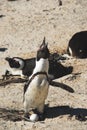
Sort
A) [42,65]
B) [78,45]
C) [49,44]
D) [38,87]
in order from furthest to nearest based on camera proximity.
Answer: [49,44] → [78,45] → [38,87] → [42,65]

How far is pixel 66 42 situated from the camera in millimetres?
8477

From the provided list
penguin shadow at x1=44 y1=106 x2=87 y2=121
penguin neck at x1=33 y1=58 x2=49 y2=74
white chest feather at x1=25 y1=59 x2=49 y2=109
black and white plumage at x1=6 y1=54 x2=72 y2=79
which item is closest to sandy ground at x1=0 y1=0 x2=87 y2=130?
penguin shadow at x1=44 y1=106 x2=87 y2=121

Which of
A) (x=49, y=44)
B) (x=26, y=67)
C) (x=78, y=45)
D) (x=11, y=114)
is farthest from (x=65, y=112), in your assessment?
(x=49, y=44)

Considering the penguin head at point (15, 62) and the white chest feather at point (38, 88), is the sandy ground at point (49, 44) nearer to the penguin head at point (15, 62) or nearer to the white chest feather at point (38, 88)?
the penguin head at point (15, 62)

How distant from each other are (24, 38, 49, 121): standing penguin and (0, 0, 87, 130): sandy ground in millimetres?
142

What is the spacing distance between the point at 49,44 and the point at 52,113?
235 centimetres

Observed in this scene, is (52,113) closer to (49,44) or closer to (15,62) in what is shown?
(15,62)

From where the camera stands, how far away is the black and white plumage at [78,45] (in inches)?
317

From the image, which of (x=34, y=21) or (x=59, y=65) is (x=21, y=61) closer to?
(x=59, y=65)

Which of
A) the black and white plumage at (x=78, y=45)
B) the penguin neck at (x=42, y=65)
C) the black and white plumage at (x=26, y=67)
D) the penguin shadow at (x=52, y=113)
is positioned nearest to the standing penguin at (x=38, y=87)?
the penguin neck at (x=42, y=65)

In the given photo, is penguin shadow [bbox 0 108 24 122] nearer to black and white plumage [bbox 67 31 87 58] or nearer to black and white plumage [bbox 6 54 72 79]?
A: black and white plumage [bbox 6 54 72 79]

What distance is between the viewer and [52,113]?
6285 mm

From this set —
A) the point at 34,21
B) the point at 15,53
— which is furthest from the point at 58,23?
the point at 15,53

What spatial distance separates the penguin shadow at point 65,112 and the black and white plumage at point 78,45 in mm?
1817
